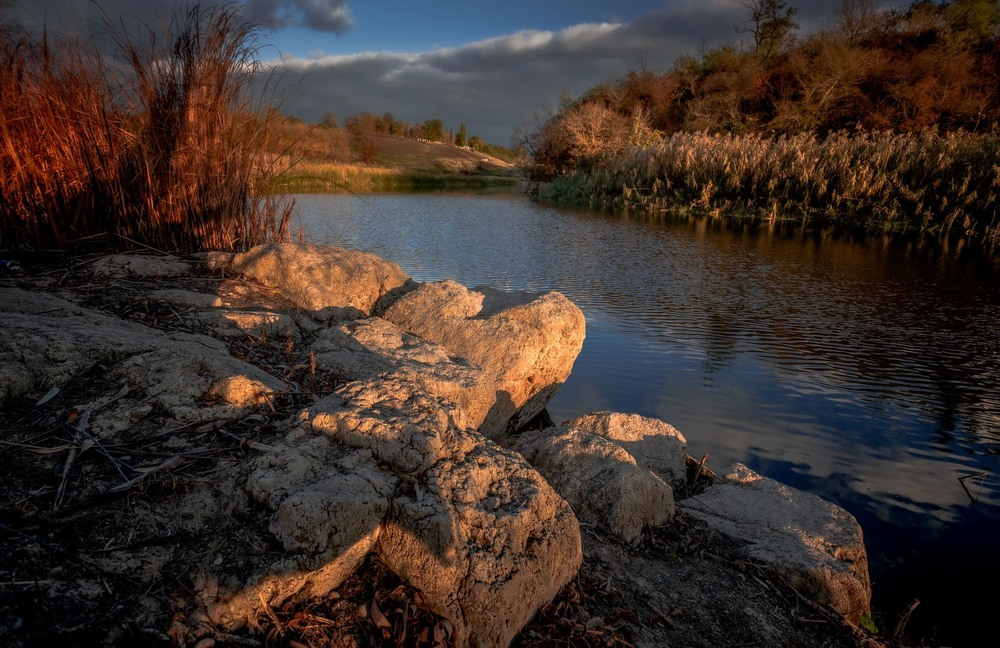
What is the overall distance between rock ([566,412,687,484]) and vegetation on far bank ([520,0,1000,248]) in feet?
48.1

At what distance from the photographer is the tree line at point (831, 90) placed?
2659 centimetres

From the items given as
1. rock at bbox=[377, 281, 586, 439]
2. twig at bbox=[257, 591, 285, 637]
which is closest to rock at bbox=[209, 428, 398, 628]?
twig at bbox=[257, 591, 285, 637]

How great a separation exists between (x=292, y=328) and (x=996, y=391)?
247 inches

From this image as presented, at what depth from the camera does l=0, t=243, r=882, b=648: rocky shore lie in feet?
4.55

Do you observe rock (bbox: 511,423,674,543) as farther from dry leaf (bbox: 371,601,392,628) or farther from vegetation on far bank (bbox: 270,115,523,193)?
vegetation on far bank (bbox: 270,115,523,193)

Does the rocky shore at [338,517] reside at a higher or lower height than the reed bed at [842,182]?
lower

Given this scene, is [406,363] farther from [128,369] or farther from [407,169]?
[407,169]

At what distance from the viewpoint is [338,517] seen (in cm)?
159

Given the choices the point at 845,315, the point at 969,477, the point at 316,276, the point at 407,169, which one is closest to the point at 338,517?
the point at 316,276

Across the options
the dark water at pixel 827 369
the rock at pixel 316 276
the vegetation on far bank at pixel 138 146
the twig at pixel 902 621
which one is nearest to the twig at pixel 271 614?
the twig at pixel 902 621

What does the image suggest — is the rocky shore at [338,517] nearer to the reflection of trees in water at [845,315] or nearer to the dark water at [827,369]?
the dark water at [827,369]

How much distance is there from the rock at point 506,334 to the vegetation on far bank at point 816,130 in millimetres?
14531

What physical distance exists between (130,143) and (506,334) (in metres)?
3.66

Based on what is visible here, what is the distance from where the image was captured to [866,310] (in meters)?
7.45
